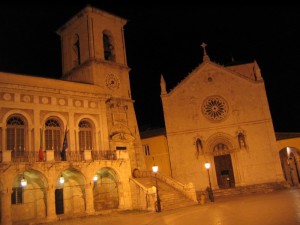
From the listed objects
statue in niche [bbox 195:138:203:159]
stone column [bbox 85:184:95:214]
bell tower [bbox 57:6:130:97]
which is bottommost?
stone column [bbox 85:184:95:214]

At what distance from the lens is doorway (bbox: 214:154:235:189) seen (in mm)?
32781

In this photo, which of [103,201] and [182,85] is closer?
[103,201]

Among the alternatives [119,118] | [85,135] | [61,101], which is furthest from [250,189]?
[61,101]

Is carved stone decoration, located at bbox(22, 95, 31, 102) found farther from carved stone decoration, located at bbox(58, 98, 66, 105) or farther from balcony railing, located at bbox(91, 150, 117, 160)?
balcony railing, located at bbox(91, 150, 117, 160)

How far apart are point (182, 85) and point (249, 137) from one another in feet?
27.9

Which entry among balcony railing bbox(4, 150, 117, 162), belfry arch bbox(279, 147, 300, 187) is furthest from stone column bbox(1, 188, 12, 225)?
belfry arch bbox(279, 147, 300, 187)

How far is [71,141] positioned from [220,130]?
1547cm

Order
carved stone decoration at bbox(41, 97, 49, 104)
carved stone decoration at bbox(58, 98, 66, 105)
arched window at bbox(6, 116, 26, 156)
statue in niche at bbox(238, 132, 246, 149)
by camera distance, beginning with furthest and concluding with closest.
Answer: statue in niche at bbox(238, 132, 246, 149)
carved stone decoration at bbox(58, 98, 66, 105)
carved stone decoration at bbox(41, 97, 49, 104)
arched window at bbox(6, 116, 26, 156)

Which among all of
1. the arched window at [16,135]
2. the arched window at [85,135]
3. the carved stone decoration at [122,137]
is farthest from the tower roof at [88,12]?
the arched window at [16,135]

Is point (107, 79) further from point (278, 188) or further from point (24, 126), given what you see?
point (278, 188)

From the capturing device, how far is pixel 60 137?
2447cm

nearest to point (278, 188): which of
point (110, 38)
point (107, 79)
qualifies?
point (107, 79)

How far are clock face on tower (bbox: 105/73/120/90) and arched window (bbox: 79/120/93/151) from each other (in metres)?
5.10

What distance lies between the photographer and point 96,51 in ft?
98.6
